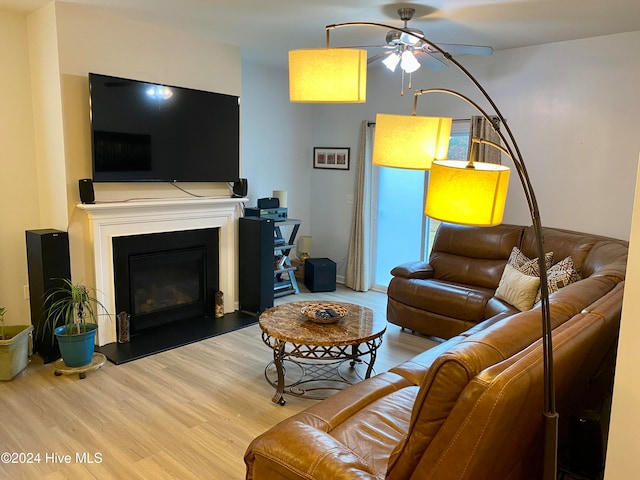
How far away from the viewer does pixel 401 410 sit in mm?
2057

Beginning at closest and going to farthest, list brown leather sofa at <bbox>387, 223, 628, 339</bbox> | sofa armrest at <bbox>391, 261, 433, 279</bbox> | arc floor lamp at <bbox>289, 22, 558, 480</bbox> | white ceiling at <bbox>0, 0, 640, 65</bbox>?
arc floor lamp at <bbox>289, 22, 558, 480</bbox> < white ceiling at <bbox>0, 0, 640, 65</bbox> < brown leather sofa at <bbox>387, 223, 628, 339</bbox> < sofa armrest at <bbox>391, 261, 433, 279</bbox>

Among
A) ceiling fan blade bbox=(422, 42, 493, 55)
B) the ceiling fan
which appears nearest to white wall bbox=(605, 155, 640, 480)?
the ceiling fan

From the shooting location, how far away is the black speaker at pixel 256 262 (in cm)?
461

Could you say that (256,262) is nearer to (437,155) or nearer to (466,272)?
(466,272)

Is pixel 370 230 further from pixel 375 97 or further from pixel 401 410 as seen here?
pixel 401 410

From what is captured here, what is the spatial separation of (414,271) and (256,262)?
4.93 feet

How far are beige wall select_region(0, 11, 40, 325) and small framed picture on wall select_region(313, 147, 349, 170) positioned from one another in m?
3.34

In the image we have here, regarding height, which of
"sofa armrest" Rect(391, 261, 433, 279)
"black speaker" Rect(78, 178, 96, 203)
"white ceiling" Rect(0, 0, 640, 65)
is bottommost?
"sofa armrest" Rect(391, 261, 433, 279)

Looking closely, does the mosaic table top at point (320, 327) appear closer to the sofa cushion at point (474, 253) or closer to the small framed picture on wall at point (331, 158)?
the sofa cushion at point (474, 253)

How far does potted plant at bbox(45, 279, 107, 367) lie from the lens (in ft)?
10.9

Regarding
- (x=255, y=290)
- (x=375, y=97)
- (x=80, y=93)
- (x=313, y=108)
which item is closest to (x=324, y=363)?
(x=255, y=290)

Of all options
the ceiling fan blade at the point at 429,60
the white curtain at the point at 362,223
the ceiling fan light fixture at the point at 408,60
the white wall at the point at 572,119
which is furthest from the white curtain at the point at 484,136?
the ceiling fan light fixture at the point at 408,60

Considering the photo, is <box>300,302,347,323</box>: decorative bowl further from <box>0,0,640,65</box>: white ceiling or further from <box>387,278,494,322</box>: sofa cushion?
<box>0,0,640,65</box>: white ceiling

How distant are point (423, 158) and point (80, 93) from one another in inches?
109
